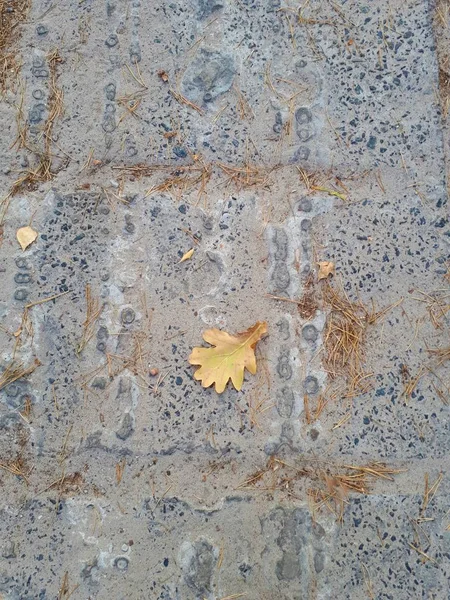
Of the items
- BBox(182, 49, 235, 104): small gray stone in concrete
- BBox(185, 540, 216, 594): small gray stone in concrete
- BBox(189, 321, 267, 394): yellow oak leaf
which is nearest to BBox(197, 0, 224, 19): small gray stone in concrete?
BBox(182, 49, 235, 104): small gray stone in concrete

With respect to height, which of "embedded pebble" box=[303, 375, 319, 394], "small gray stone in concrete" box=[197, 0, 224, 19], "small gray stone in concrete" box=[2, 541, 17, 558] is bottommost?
"small gray stone in concrete" box=[2, 541, 17, 558]

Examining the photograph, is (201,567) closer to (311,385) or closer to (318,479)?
(318,479)

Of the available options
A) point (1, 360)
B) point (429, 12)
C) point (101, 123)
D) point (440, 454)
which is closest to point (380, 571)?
point (440, 454)

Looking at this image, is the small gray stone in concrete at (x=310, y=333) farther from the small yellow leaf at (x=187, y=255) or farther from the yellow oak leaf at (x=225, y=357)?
the small yellow leaf at (x=187, y=255)

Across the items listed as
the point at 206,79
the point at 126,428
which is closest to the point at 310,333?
the point at 126,428

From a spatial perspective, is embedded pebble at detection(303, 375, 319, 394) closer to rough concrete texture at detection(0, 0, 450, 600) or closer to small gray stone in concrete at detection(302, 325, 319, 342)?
rough concrete texture at detection(0, 0, 450, 600)

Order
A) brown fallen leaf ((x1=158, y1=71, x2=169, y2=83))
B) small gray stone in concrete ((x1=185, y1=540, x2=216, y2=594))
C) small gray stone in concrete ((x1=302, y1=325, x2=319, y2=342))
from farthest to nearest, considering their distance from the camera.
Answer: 1. brown fallen leaf ((x1=158, y1=71, x2=169, y2=83))
2. small gray stone in concrete ((x1=302, y1=325, x2=319, y2=342))
3. small gray stone in concrete ((x1=185, y1=540, x2=216, y2=594))
